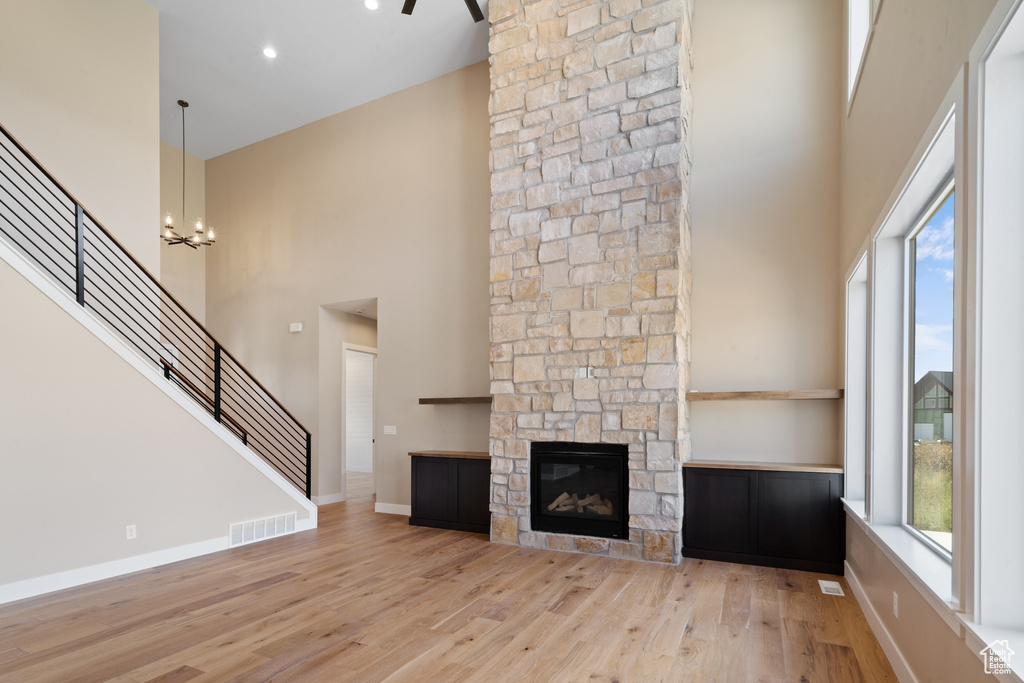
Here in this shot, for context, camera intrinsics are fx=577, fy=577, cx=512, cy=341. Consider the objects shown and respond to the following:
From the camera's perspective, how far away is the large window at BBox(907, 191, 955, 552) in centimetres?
253

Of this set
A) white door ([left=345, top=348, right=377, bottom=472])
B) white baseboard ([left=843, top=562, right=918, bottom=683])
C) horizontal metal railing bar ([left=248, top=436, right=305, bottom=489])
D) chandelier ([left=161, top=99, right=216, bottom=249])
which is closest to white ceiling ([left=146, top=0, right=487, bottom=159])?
chandelier ([left=161, top=99, right=216, bottom=249])

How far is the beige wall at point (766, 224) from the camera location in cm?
498

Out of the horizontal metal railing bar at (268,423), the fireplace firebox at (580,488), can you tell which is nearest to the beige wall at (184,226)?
the horizontal metal railing bar at (268,423)

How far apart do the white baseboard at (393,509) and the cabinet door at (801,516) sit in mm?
3887

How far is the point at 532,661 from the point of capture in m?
2.88

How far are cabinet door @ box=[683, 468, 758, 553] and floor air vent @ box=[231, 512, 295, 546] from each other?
3763 millimetres

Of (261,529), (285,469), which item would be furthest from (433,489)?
(285,469)

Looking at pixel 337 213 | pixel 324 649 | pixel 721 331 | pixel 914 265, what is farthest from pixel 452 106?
pixel 324 649

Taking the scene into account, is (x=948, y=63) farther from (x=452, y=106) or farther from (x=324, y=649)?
(x=452, y=106)

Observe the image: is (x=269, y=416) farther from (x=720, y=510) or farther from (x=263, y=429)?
(x=720, y=510)

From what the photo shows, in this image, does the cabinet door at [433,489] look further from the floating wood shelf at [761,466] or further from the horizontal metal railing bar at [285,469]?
the floating wood shelf at [761,466]

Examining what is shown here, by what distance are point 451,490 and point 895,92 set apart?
4901 mm

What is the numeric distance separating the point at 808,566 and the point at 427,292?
472 centimetres

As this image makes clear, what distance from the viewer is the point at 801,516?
450cm
